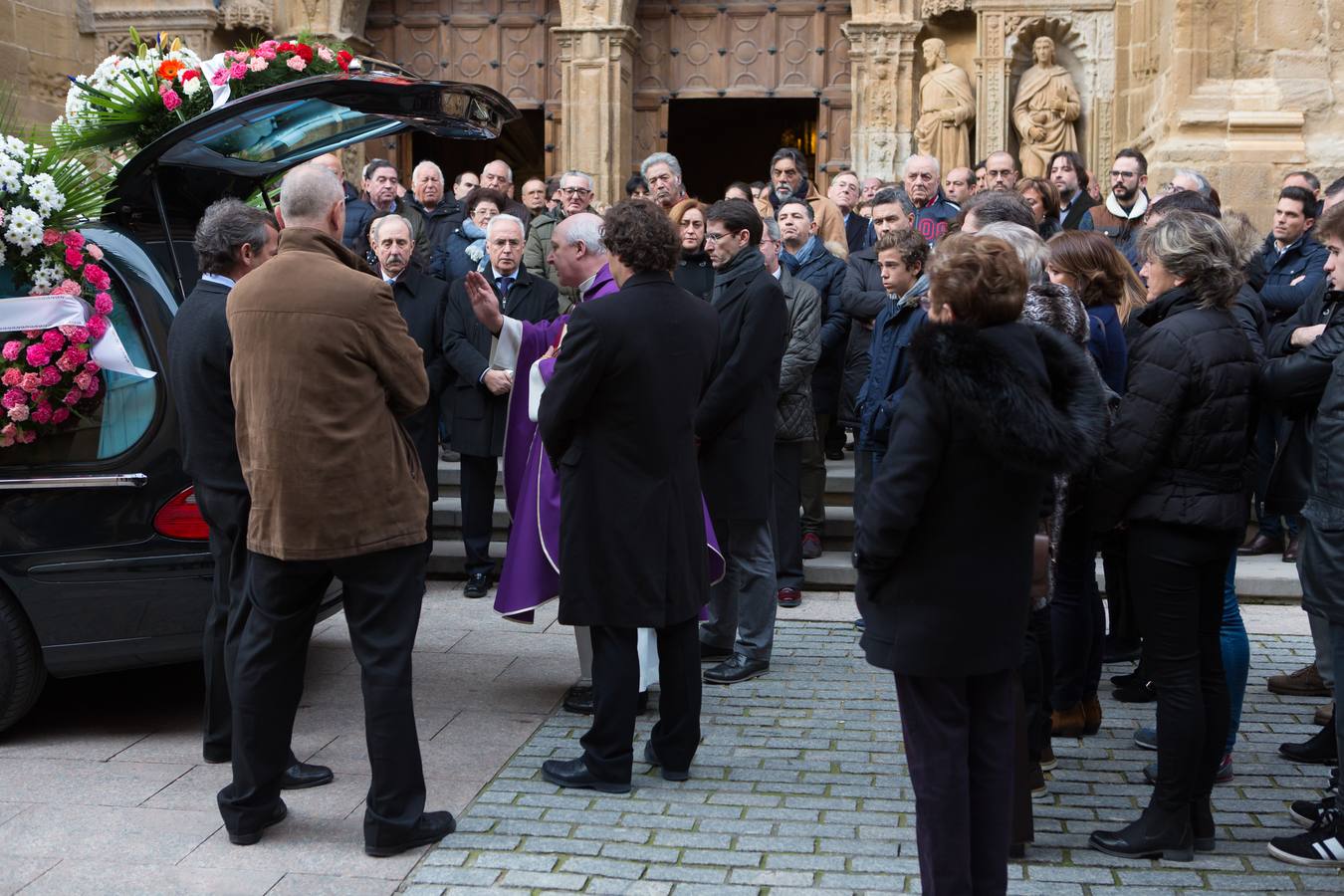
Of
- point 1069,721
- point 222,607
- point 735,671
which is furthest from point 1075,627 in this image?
point 222,607

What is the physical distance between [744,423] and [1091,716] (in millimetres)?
1855

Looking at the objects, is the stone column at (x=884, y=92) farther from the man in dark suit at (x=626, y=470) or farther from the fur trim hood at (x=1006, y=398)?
the fur trim hood at (x=1006, y=398)

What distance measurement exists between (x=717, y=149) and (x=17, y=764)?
1784cm

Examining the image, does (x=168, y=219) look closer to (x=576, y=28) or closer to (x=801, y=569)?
(x=801, y=569)

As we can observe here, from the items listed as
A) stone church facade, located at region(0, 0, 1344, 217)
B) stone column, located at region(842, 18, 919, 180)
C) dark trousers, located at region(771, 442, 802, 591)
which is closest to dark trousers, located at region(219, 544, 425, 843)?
dark trousers, located at region(771, 442, 802, 591)

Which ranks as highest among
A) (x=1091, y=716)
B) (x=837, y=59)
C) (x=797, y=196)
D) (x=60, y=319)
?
(x=837, y=59)

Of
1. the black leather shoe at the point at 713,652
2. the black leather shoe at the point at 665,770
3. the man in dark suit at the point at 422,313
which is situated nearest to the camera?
the black leather shoe at the point at 665,770

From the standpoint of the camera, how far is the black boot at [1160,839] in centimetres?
445

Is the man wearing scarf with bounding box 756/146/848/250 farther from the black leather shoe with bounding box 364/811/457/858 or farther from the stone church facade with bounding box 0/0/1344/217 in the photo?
the black leather shoe with bounding box 364/811/457/858

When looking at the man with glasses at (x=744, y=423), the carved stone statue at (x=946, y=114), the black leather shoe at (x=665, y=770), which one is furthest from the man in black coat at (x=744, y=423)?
the carved stone statue at (x=946, y=114)

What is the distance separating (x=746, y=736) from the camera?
565cm

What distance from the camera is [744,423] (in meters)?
6.33

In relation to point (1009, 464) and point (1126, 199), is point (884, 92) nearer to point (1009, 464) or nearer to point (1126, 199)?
point (1126, 199)

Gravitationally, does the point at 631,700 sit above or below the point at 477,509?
below
